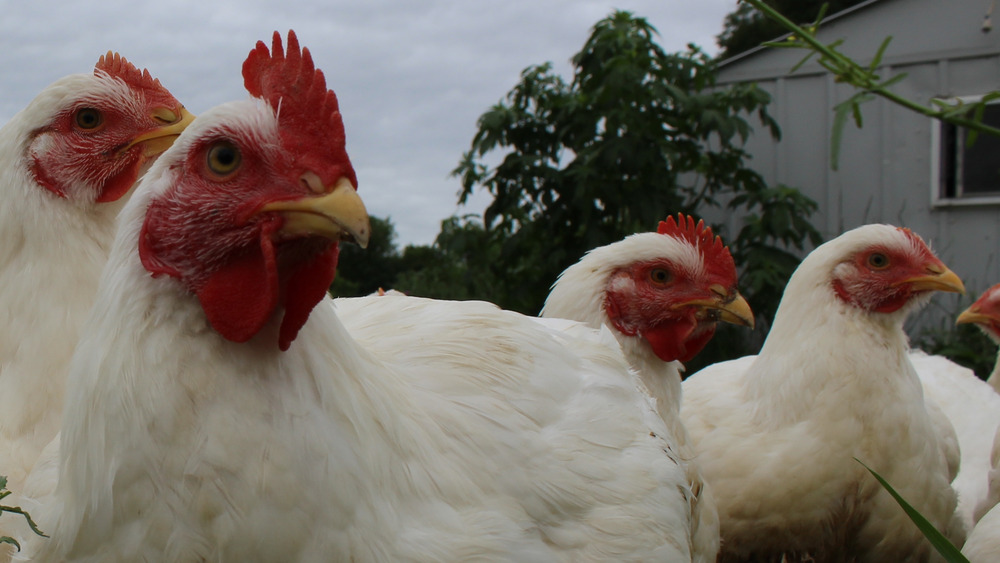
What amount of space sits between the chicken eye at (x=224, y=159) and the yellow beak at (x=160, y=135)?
1.06 metres

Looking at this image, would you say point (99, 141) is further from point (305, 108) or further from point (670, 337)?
point (670, 337)

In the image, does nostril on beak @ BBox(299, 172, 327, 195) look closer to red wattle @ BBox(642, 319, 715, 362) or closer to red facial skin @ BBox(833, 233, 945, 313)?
red wattle @ BBox(642, 319, 715, 362)

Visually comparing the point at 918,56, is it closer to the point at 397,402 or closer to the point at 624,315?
the point at 624,315

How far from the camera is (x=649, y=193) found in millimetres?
6289

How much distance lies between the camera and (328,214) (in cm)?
131

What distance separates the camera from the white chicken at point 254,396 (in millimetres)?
1346

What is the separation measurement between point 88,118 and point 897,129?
22.3ft

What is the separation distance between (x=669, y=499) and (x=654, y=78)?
16.9ft

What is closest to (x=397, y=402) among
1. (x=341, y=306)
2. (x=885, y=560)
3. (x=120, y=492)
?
(x=120, y=492)

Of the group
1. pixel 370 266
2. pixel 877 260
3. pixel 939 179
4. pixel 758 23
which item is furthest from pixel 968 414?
pixel 758 23

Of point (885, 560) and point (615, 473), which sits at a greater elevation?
point (615, 473)

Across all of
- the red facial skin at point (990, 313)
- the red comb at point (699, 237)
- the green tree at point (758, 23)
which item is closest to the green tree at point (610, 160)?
the red facial skin at point (990, 313)

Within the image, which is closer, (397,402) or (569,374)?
(397,402)

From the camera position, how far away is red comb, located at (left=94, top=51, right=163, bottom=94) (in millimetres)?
2453
